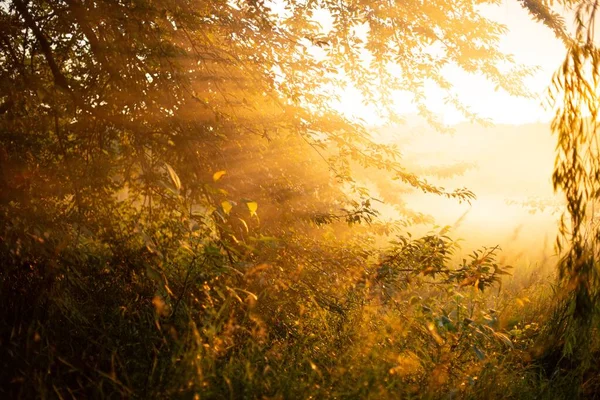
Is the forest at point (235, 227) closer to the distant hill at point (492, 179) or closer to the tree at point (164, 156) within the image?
the tree at point (164, 156)

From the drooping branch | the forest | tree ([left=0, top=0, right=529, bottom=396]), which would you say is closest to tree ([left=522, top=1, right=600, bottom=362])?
the forest

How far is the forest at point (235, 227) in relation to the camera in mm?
2371

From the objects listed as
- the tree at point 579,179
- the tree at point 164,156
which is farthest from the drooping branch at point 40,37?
the tree at point 579,179

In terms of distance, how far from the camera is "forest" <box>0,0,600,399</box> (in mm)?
2371

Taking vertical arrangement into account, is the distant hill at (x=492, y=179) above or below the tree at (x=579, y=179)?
below

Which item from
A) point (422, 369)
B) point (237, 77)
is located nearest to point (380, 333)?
point (422, 369)

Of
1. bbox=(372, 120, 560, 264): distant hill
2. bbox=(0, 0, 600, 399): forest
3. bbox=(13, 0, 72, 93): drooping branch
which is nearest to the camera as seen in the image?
bbox=(0, 0, 600, 399): forest

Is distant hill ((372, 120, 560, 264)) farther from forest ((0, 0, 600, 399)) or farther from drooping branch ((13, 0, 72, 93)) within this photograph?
drooping branch ((13, 0, 72, 93))

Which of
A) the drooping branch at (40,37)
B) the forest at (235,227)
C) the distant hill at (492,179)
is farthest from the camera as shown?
the distant hill at (492,179)

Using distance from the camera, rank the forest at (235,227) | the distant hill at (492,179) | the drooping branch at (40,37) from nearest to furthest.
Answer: the forest at (235,227) < the drooping branch at (40,37) < the distant hill at (492,179)

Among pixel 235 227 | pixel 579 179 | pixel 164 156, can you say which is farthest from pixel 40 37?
pixel 579 179

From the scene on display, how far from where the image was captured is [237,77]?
12.1ft

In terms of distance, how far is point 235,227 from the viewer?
137 inches

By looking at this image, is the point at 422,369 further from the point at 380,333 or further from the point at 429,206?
the point at 429,206
